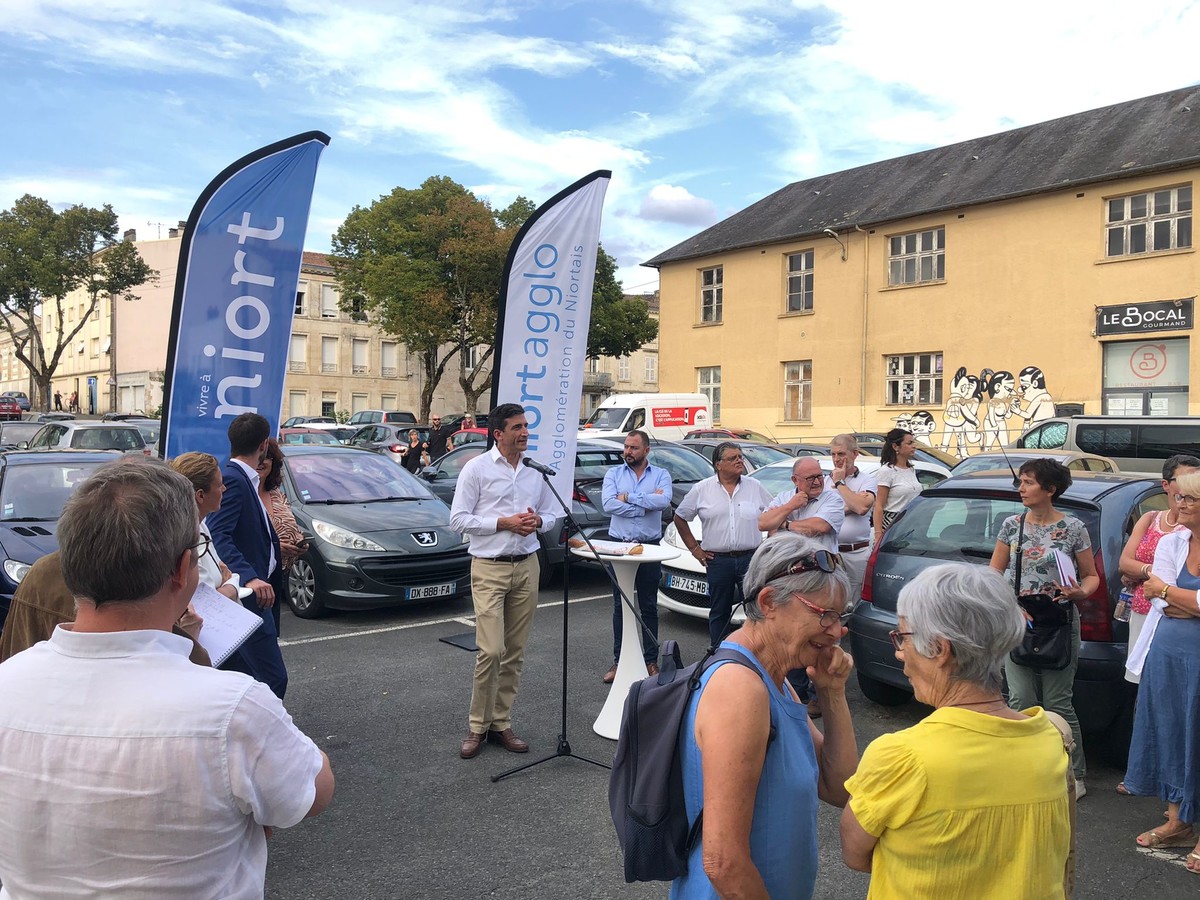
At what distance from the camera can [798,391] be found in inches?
1209

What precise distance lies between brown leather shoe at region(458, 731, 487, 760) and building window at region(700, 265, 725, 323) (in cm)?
2917

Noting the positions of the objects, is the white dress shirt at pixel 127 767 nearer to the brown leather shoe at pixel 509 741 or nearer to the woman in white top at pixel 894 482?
the brown leather shoe at pixel 509 741

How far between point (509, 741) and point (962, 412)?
24358 mm

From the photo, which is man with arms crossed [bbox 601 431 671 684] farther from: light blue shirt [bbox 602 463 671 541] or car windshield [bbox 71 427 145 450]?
car windshield [bbox 71 427 145 450]

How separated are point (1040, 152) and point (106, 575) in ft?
98.1

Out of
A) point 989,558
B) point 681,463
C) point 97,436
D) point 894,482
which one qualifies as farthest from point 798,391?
point 989,558

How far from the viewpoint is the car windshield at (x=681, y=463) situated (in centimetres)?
1173

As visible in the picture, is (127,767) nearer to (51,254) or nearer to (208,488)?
(208,488)

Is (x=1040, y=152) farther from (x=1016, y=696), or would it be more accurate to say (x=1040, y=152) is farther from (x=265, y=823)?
→ (x=265, y=823)

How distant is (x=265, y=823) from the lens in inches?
65.1

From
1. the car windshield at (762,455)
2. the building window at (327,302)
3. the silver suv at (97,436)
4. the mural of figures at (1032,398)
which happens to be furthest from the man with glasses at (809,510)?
the building window at (327,302)

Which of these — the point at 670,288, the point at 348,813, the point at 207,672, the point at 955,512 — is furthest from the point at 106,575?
the point at 670,288

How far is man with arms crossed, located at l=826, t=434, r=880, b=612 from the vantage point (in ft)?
21.5

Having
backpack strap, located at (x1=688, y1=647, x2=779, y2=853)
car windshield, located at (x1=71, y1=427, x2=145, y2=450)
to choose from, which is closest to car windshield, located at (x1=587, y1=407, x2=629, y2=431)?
car windshield, located at (x1=71, y1=427, x2=145, y2=450)
